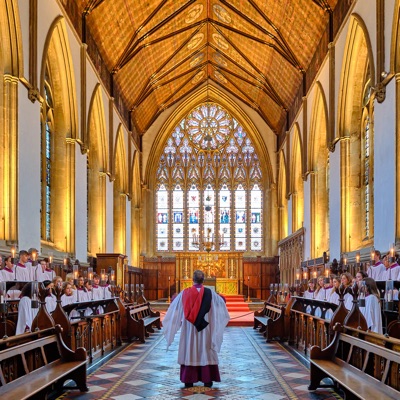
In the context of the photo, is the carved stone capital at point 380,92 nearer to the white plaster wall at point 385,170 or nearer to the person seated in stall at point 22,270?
the white plaster wall at point 385,170

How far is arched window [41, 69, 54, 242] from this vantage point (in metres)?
17.4

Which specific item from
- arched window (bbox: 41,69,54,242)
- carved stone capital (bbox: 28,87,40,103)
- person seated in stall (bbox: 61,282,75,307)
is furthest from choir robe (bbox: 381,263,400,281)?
arched window (bbox: 41,69,54,242)

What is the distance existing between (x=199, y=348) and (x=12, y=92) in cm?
747

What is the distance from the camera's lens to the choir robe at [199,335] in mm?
8070

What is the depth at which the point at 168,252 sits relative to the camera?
3222 centimetres

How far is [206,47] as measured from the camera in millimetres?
28297

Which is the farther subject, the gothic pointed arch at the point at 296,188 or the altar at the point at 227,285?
the altar at the point at 227,285

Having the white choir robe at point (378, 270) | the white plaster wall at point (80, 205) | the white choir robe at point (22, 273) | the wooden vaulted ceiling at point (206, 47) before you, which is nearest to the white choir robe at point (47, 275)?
the white choir robe at point (22, 273)

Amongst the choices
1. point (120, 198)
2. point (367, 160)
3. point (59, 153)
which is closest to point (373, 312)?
point (367, 160)

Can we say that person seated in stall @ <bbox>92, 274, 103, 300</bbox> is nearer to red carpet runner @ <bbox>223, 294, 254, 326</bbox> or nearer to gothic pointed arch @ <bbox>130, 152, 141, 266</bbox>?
red carpet runner @ <bbox>223, 294, 254, 326</bbox>

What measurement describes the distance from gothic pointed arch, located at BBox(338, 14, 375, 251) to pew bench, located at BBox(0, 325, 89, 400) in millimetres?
11402

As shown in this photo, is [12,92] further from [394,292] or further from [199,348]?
[394,292]

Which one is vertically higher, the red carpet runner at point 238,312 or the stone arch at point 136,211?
the stone arch at point 136,211

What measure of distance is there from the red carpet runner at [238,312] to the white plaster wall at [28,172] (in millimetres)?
7034
